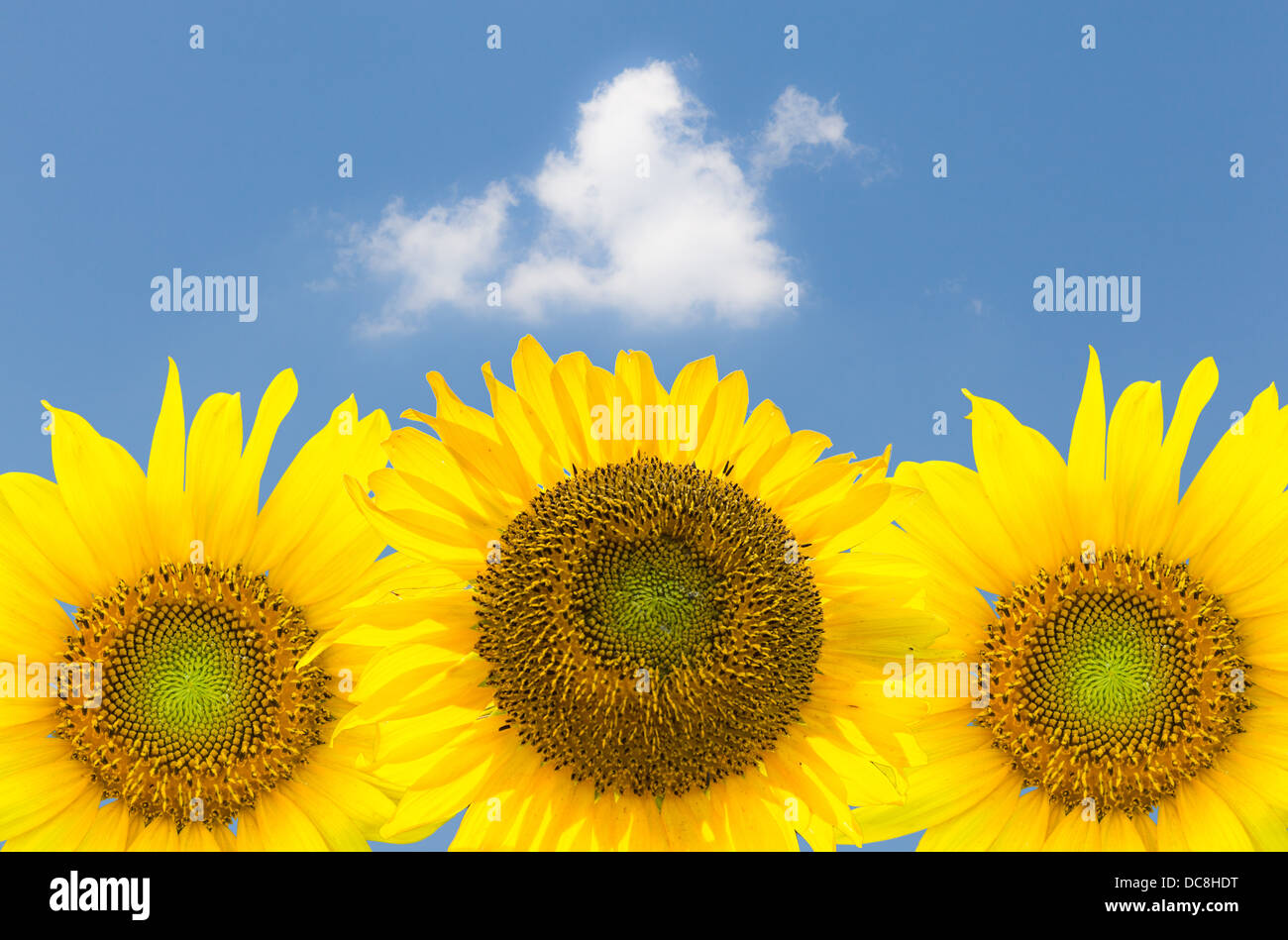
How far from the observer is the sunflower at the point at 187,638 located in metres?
4.41

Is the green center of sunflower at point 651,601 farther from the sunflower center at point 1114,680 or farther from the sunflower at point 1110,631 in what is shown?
the sunflower center at point 1114,680

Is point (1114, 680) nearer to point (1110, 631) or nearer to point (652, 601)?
point (1110, 631)

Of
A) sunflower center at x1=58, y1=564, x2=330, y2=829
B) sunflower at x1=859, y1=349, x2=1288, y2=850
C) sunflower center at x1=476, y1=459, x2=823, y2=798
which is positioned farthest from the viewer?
sunflower at x1=859, y1=349, x2=1288, y2=850

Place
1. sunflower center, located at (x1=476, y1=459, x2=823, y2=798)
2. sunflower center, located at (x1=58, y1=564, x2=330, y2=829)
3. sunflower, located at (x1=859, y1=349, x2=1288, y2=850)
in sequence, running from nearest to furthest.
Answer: sunflower center, located at (x1=476, y1=459, x2=823, y2=798) → sunflower center, located at (x1=58, y1=564, x2=330, y2=829) → sunflower, located at (x1=859, y1=349, x2=1288, y2=850)

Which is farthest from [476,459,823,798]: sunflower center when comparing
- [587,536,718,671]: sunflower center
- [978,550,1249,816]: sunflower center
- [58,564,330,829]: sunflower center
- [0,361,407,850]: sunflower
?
[978,550,1249,816]: sunflower center

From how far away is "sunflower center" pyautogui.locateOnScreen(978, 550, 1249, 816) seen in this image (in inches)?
186

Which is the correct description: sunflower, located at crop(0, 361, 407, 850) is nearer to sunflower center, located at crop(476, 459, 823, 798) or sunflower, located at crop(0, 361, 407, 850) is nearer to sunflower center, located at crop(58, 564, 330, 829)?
sunflower center, located at crop(58, 564, 330, 829)

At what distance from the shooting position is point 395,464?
4.29m

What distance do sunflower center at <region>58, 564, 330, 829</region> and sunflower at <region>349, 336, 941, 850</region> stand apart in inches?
19.0

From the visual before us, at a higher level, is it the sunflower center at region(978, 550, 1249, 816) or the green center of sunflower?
the green center of sunflower

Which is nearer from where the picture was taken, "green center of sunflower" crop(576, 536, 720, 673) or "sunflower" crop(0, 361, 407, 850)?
"green center of sunflower" crop(576, 536, 720, 673)
